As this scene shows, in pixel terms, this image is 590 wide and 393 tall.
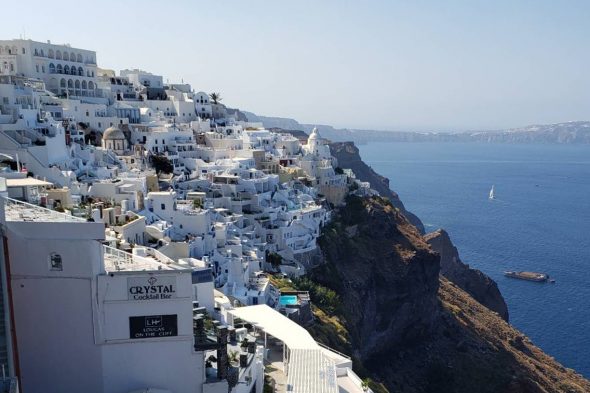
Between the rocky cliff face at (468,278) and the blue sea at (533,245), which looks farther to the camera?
the rocky cliff face at (468,278)

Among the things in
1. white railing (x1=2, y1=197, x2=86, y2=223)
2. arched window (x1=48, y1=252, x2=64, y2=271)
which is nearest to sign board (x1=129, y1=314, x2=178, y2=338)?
arched window (x1=48, y1=252, x2=64, y2=271)

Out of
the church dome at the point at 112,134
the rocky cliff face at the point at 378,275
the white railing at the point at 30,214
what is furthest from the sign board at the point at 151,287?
the church dome at the point at 112,134

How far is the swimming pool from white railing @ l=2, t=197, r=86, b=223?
77.4ft

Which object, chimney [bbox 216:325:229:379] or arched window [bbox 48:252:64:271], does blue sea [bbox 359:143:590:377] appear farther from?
arched window [bbox 48:252:64:271]

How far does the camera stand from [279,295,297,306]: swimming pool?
40.8 metres

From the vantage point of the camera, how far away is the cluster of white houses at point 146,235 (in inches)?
730

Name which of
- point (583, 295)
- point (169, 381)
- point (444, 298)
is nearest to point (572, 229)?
point (583, 295)

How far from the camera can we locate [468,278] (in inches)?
3622

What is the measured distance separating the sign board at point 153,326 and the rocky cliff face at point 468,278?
7489 centimetres

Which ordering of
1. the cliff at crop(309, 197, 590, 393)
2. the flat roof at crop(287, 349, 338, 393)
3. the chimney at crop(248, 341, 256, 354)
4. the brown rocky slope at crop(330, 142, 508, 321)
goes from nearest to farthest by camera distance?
1. the flat roof at crop(287, 349, 338, 393)
2. the chimney at crop(248, 341, 256, 354)
3. the cliff at crop(309, 197, 590, 393)
4. the brown rocky slope at crop(330, 142, 508, 321)

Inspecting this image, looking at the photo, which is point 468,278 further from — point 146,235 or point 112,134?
point 146,235

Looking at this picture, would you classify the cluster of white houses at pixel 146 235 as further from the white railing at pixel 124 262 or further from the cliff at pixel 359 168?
the cliff at pixel 359 168

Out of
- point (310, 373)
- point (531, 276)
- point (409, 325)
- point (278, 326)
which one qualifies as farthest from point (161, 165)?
point (531, 276)

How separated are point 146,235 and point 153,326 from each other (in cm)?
1879
